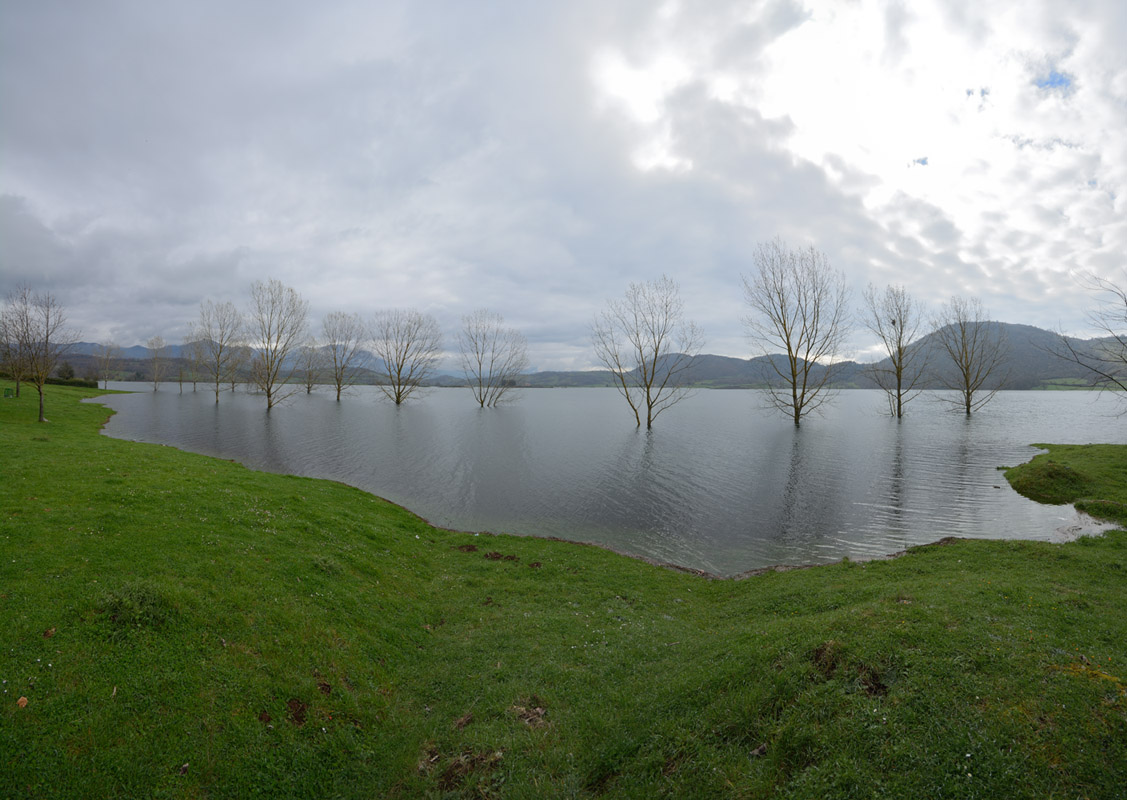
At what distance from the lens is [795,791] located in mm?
4992

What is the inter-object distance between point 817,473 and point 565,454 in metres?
21.1

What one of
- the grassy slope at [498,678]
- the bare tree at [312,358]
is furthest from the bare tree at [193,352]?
the grassy slope at [498,678]

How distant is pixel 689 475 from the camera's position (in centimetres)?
3272

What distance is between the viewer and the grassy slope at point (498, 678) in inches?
204

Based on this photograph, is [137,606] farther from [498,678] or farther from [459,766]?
[498,678]

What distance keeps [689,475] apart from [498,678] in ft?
86.3

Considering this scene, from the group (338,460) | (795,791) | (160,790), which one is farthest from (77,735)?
(338,460)

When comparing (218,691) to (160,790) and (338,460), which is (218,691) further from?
(338,460)

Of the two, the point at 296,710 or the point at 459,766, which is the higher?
the point at 296,710

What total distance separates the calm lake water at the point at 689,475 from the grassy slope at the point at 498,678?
8245mm

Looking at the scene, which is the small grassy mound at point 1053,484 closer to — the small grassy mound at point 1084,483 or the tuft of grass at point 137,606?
the small grassy mound at point 1084,483

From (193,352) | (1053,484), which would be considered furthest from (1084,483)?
(193,352)

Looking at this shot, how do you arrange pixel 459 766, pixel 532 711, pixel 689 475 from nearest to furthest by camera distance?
pixel 459 766, pixel 532 711, pixel 689 475

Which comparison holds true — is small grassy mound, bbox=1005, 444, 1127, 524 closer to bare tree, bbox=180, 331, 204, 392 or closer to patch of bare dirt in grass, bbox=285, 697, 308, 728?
patch of bare dirt in grass, bbox=285, 697, 308, 728
